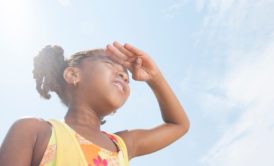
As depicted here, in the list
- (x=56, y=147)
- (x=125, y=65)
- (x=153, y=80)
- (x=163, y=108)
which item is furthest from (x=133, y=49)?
(x=56, y=147)

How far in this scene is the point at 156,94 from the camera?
166 inches

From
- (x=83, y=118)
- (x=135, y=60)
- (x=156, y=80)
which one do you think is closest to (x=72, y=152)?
(x=83, y=118)

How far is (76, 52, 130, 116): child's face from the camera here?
3670 mm

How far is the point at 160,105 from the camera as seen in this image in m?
4.25

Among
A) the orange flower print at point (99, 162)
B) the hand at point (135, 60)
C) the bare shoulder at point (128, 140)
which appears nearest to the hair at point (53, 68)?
the hand at point (135, 60)

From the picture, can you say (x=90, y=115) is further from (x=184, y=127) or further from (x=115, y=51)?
(x=184, y=127)

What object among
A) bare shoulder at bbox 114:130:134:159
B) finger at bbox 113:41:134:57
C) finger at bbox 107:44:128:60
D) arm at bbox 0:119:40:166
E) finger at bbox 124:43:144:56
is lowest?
arm at bbox 0:119:40:166

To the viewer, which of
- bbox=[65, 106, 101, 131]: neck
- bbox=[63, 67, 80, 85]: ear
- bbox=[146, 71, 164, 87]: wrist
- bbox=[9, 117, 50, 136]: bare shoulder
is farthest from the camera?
bbox=[146, 71, 164, 87]: wrist

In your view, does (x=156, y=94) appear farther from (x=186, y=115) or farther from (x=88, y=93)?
(x=88, y=93)

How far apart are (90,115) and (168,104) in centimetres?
81

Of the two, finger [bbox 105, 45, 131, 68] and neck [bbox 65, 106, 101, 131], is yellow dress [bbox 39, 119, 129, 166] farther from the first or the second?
finger [bbox 105, 45, 131, 68]

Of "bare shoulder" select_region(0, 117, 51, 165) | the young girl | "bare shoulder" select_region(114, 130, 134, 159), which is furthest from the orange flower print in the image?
"bare shoulder" select_region(114, 130, 134, 159)

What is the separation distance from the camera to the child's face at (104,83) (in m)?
3.67

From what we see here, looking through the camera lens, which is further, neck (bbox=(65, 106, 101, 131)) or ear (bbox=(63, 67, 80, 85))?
ear (bbox=(63, 67, 80, 85))
